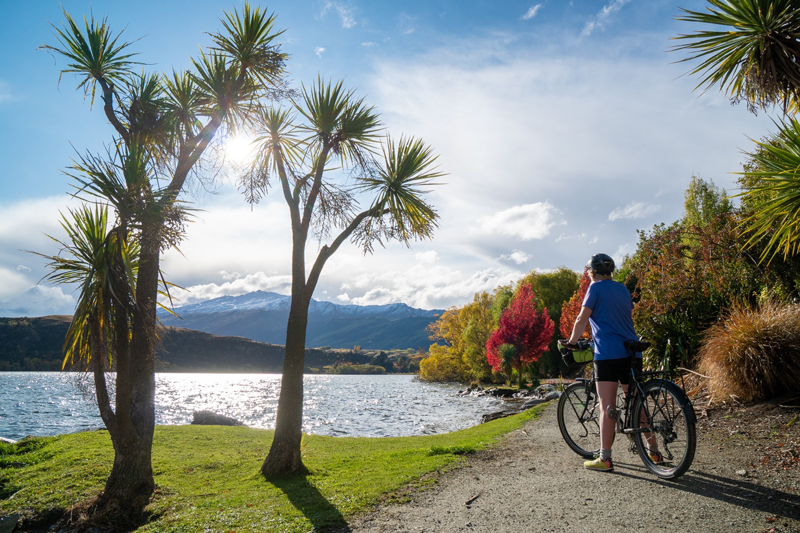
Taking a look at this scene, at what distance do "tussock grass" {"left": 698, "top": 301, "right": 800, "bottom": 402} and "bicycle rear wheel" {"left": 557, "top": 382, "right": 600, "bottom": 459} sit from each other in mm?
3839

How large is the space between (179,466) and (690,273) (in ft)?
47.2

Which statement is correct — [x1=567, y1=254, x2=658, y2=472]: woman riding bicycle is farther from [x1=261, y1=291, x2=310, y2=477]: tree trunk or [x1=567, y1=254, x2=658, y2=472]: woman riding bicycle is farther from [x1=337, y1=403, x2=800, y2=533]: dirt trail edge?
[x1=261, y1=291, x2=310, y2=477]: tree trunk

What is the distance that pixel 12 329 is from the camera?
101688 mm

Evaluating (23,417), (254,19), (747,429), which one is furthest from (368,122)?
(23,417)

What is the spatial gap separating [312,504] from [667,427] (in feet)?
13.9

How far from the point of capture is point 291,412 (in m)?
7.30

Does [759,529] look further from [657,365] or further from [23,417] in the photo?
[23,417]

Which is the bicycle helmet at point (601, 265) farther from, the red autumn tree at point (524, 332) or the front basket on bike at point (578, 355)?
the red autumn tree at point (524, 332)

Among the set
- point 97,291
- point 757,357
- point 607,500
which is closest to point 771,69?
point 757,357

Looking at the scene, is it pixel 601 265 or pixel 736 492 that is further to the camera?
pixel 601 265

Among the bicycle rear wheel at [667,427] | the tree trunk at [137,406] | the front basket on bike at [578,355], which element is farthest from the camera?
the tree trunk at [137,406]

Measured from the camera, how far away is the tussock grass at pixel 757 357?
7.31 meters

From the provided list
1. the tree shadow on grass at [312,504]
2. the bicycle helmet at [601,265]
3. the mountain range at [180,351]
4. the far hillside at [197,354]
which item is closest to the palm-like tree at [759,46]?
the bicycle helmet at [601,265]

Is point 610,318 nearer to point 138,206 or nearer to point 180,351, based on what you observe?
point 138,206
